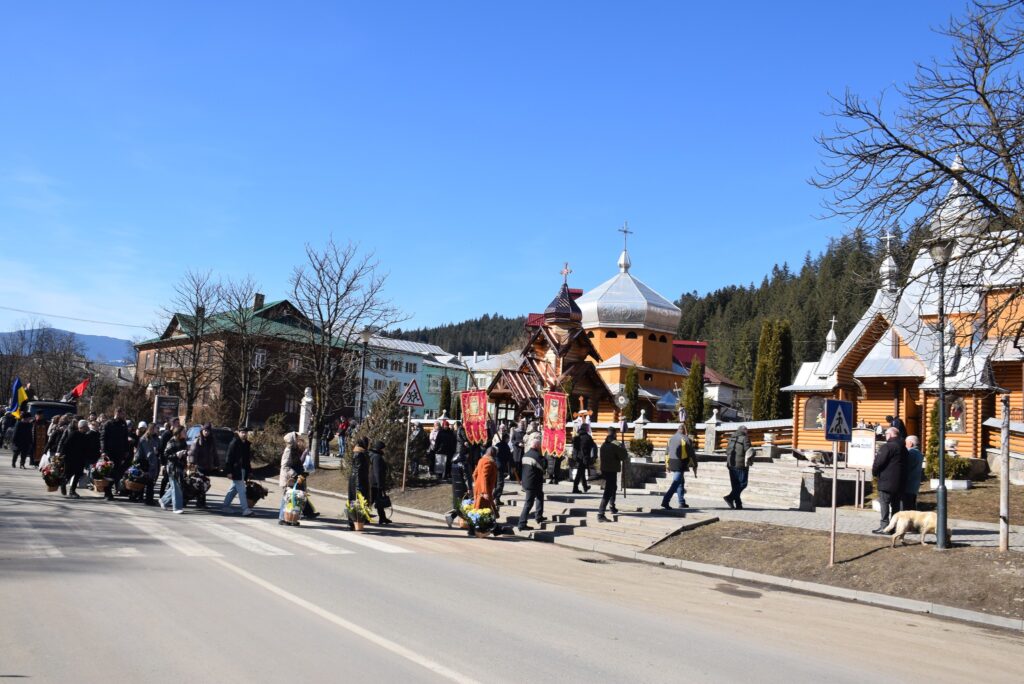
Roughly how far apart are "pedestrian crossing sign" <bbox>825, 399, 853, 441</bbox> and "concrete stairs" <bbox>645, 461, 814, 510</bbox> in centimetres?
661

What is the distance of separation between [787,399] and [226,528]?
40823mm

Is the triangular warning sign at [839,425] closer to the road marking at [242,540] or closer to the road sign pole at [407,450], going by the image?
the road marking at [242,540]

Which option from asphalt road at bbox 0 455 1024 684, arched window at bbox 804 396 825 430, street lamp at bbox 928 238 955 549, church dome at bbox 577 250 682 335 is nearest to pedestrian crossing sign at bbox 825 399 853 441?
street lamp at bbox 928 238 955 549

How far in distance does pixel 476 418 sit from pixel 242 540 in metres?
9.77

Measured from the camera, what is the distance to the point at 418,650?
649cm

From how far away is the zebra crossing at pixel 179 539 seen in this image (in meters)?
11.0

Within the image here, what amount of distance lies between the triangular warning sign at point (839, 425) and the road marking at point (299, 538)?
306 inches

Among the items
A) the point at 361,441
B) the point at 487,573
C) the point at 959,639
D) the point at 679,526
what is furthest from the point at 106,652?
the point at 679,526

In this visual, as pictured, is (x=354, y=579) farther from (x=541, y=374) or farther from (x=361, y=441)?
(x=541, y=374)

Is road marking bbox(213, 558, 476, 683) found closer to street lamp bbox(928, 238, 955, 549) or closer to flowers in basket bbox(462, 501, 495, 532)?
flowers in basket bbox(462, 501, 495, 532)

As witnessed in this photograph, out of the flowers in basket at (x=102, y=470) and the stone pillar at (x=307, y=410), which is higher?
the stone pillar at (x=307, y=410)

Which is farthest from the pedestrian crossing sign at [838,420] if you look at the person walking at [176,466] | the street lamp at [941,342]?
the person walking at [176,466]

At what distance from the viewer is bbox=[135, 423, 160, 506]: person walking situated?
18.1 metres

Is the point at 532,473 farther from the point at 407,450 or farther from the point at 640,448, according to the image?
the point at 640,448
